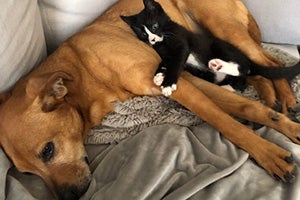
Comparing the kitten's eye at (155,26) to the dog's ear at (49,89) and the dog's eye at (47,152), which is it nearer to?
the dog's ear at (49,89)

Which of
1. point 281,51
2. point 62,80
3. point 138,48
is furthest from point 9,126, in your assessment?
point 281,51

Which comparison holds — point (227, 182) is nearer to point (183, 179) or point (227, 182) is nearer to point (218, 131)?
point (183, 179)

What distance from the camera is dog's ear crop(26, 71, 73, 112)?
1.67 meters

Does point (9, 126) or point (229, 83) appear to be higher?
point (9, 126)

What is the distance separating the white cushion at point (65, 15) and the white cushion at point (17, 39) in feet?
0.49

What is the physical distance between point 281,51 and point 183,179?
104cm

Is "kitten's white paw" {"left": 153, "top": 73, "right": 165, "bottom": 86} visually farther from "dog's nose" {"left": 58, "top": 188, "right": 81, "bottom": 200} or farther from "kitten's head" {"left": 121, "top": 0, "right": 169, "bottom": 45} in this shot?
"dog's nose" {"left": 58, "top": 188, "right": 81, "bottom": 200}

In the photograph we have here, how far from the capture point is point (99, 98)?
1919 millimetres

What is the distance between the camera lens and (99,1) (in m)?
2.24

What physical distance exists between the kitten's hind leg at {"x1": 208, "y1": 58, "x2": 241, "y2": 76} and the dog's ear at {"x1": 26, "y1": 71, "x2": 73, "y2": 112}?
651mm

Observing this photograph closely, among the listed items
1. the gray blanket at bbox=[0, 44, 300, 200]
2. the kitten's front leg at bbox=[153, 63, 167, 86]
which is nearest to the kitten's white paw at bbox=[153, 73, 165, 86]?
the kitten's front leg at bbox=[153, 63, 167, 86]

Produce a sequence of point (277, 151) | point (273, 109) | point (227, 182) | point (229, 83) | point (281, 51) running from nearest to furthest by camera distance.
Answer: point (227, 182) < point (277, 151) < point (273, 109) < point (229, 83) < point (281, 51)

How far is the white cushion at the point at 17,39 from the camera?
1788mm

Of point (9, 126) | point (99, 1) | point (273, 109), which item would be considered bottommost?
point (273, 109)
